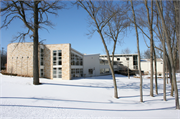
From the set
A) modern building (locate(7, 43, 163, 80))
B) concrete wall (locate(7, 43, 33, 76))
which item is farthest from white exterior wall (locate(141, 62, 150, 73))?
concrete wall (locate(7, 43, 33, 76))

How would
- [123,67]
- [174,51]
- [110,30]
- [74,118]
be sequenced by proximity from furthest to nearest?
1. [123,67]
2. [174,51]
3. [110,30]
4. [74,118]

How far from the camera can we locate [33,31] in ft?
40.1

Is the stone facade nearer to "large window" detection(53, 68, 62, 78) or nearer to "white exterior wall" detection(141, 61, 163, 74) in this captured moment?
"large window" detection(53, 68, 62, 78)

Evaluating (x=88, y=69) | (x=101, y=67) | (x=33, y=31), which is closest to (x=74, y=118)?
(x=33, y=31)

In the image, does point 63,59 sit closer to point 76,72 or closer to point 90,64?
point 76,72

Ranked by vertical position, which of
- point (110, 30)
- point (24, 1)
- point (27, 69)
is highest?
point (24, 1)

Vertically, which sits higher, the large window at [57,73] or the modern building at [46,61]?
the modern building at [46,61]

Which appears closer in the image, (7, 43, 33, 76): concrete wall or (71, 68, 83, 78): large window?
(7, 43, 33, 76): concrete wall

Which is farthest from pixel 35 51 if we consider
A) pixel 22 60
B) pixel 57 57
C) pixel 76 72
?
pixel 76 72

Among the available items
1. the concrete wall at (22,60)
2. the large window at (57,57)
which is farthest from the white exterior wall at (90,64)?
the concrete wall at (22,60)

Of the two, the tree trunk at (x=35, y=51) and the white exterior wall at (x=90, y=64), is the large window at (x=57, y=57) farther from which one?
the tree trunk at (x=35, y=51)

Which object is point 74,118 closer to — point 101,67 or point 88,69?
point 88,69

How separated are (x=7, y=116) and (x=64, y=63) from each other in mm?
15436

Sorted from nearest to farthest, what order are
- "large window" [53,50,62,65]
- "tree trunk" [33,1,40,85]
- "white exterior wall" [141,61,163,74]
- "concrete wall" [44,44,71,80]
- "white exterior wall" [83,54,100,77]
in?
1. "tree trunk" [33,1,40,85]
2. "concrete wall" [44,44,71,80]
3. "large window" [53,50,62,65]
4. "white exterior wall" [83,54,100,77]
5. "white exterior wall" [141,61,163,74]
